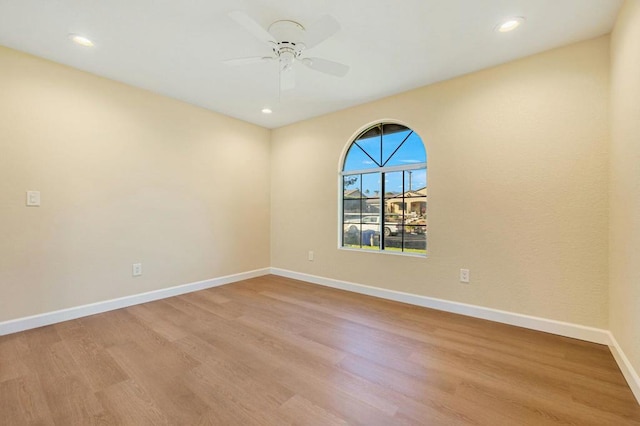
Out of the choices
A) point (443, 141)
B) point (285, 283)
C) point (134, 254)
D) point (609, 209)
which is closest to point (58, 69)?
point (134, 254)

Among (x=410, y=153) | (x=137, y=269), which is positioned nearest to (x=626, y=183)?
(x=410, y=153)

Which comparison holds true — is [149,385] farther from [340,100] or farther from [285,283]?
[340,100]

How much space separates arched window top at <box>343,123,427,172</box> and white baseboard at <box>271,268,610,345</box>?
1.56 metres

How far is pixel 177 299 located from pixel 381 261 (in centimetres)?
250

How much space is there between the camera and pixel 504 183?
254 cm

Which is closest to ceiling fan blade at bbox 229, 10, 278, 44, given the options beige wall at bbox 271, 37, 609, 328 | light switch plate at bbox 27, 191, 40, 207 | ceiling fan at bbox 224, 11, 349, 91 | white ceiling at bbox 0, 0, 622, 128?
ceiling fan at bbox 224, 11, 349, 91

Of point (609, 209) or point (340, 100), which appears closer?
point (609, 209)

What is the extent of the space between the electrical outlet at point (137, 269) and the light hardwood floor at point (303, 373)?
1.58 ft

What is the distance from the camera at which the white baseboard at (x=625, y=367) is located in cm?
152

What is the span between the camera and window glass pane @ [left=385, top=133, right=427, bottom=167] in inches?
124

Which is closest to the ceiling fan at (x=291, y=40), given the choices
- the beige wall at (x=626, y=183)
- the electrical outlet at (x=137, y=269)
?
the beige wall at (x=626, y=183)

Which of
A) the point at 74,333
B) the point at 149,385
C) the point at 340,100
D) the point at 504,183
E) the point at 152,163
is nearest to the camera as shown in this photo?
the point at 149,385

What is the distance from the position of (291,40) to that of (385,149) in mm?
1827

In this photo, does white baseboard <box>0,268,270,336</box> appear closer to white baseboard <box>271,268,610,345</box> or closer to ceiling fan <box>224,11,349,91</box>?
white baseboard <box>271,268,610,345</box>
